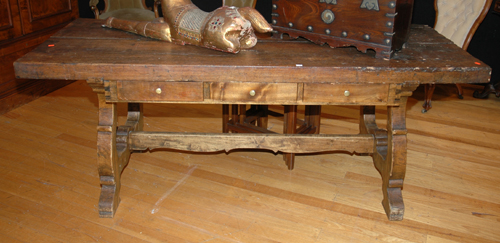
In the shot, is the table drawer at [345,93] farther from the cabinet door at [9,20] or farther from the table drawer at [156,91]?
the cabinet door at [9,20]

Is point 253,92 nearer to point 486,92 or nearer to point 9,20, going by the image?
point 9,20

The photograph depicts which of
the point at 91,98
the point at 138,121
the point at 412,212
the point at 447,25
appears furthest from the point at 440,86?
the point at 91,98

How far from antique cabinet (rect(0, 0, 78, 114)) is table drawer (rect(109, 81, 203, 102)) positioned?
1938 mm

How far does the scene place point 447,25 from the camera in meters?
3.78

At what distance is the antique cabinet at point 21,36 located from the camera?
3.38 m

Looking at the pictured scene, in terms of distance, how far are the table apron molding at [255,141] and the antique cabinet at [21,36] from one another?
65.4 inches

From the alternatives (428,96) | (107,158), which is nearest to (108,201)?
(107,158)

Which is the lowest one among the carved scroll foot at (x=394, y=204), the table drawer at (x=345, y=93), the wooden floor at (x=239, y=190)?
the wooden floor at (x=239, y=190)

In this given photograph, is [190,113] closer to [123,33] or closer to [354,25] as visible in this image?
[123,33]

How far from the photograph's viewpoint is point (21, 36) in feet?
11.6

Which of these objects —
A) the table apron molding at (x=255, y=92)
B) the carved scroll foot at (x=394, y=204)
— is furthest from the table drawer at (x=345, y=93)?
the carved scroll foot at (x=394, y=204)

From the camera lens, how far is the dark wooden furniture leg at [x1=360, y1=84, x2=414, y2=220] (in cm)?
213

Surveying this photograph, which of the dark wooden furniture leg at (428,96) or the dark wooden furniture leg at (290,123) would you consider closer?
the dark wooden furniture leg at (290,123)

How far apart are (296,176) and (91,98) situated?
1995 millimetres
